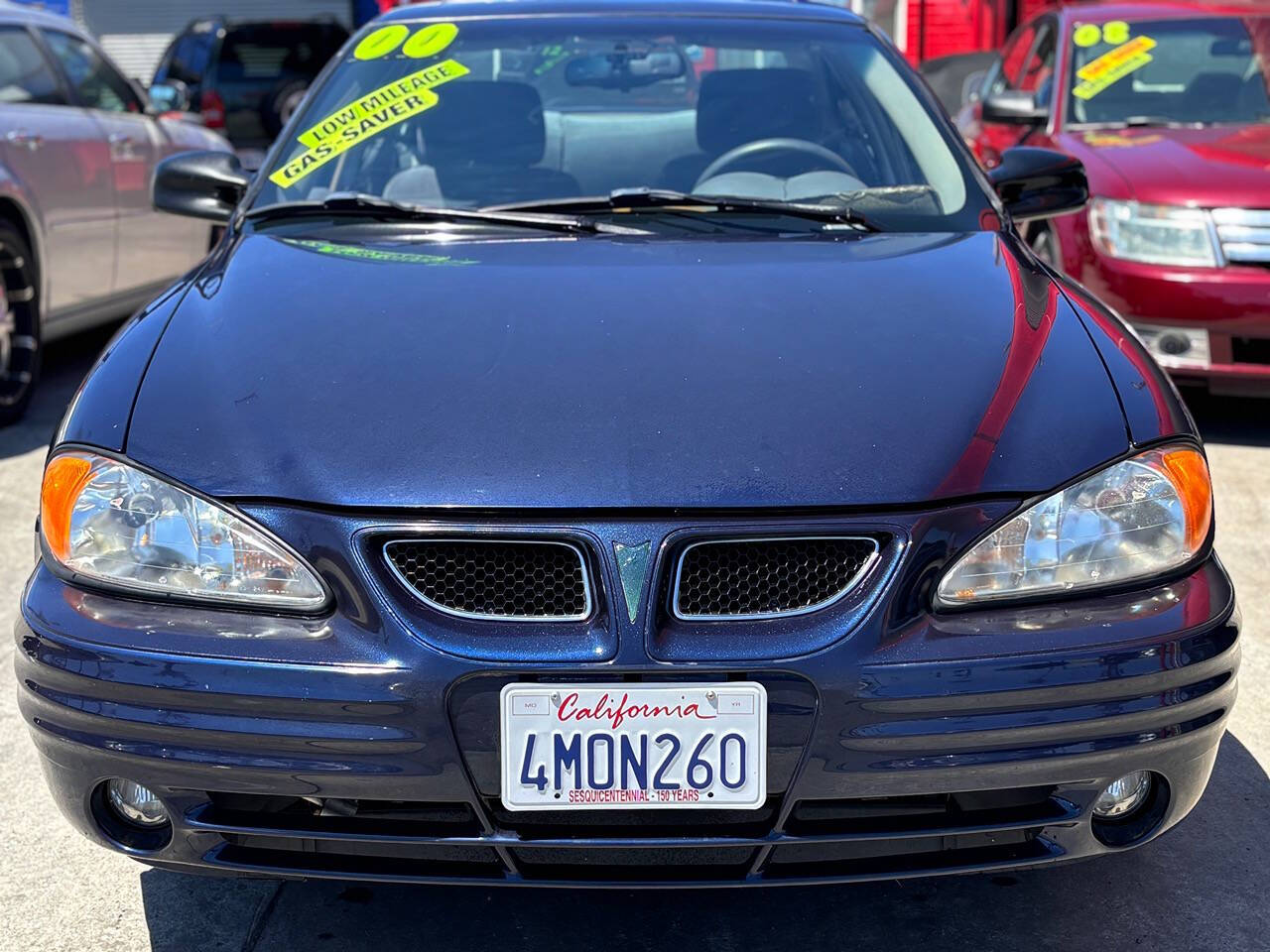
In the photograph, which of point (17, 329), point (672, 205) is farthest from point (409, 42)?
point (17, 329)

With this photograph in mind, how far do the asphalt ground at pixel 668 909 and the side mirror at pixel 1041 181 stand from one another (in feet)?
4.58

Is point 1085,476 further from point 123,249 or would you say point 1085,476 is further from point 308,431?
point 123,249

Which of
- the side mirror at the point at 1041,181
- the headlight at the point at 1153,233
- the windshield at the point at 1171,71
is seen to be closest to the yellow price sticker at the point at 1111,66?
the windshield at the point at 1171,71

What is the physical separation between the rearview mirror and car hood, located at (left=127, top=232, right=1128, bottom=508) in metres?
0.83

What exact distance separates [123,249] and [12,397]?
1164 millimetres

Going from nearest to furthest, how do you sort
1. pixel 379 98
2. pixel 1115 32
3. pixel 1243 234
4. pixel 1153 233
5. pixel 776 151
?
pixel 776 151 → pixel 379 98 → pixel 1243 234 → pixel 1153 233 → pixel 1115 32

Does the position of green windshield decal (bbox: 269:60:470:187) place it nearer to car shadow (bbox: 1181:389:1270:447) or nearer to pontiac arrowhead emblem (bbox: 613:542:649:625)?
pontiac arrowhead emblem (bbox: 613:542:649:625)

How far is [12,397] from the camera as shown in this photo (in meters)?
5.75

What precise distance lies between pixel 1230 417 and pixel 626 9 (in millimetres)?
3267

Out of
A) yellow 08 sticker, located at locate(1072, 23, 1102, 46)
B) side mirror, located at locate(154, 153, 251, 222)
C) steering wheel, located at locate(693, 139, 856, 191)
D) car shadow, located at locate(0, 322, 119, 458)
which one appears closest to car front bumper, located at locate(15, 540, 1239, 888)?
steering wheel, located at locate(693, 139, 856, 191)

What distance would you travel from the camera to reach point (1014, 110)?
20.8 ft

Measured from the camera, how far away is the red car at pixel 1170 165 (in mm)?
5227

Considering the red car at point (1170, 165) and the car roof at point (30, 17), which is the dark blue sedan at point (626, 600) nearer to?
the red car at point (1170, 165)

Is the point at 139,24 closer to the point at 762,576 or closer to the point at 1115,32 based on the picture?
the point at 1115,32
